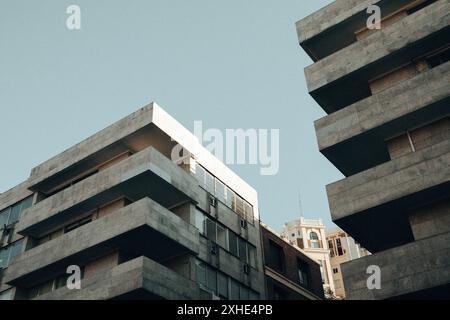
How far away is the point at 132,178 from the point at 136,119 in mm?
4029

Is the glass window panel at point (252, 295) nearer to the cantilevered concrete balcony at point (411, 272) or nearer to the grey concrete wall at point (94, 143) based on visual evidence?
the cantilevered concrete balcony at point (411, 272)

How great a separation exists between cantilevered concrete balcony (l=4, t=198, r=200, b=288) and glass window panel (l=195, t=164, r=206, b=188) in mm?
4071

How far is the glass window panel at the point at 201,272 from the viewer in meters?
27.3

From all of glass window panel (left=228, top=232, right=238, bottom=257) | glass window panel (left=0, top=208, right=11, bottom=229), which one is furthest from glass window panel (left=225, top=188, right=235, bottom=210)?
glass window panel (left=0, top=208, right=11, bottom=229)

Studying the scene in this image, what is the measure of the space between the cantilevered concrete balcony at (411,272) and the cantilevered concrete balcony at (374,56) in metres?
10.0

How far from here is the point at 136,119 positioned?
95.5 ft

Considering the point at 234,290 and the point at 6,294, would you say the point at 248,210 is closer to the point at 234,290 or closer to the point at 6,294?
the point at 234,290

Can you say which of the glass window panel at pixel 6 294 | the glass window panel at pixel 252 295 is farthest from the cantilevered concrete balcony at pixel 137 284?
the glass window panel at pixel 6 294

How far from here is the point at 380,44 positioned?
25922 mm

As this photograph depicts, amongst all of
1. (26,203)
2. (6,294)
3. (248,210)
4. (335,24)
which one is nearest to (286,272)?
(248,210)

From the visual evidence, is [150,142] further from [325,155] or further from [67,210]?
[325,155]

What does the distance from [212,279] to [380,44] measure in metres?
15.5

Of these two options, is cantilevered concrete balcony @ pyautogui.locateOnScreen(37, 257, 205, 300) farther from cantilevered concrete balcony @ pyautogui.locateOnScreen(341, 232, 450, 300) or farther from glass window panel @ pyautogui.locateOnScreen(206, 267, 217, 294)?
cantilevered concrete balcony @ pyautogui.locateOnScreen(341, 232, 450, 300)
